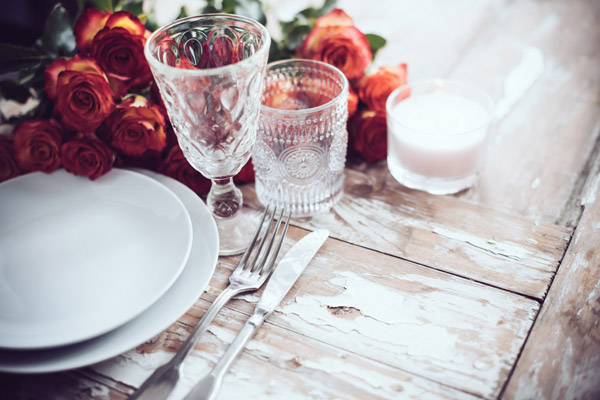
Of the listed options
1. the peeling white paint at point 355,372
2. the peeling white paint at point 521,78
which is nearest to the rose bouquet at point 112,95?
the peeling white paint at point 521,78

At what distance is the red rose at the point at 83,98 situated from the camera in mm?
675

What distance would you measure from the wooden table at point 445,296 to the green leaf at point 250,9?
0.95ft

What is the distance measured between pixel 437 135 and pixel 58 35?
566 mm

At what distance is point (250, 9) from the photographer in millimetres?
866

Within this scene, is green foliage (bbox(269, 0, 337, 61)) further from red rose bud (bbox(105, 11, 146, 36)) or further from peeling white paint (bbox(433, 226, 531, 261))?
peeling white paint (bbox(433, 226, 531, 261))

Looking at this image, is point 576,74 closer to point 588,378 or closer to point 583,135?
point 583,135

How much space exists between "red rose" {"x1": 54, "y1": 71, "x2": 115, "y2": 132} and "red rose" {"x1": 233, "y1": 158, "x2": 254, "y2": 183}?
0.66 ft

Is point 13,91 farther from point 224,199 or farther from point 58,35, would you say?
point 224,199

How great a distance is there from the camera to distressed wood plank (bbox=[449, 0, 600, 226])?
77 cm

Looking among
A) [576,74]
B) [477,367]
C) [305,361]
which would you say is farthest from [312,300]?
[576,74]

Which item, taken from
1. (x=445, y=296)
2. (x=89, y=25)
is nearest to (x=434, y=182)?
(x=445, y=296)

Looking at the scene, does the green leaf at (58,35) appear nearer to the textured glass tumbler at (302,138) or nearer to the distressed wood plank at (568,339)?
the textured glass tumbler at (302,138)

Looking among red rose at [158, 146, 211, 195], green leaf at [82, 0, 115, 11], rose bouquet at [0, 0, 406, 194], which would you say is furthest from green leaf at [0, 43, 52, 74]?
red rose at [158, 146, 211, 195]

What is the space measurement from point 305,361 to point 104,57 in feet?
1.52
